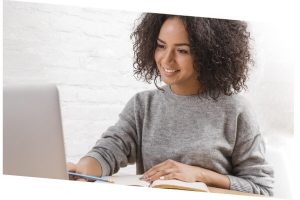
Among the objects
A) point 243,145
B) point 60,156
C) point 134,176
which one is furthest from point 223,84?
point 60,156

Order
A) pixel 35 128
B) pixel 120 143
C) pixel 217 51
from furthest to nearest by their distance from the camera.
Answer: pixel 120 143 < pixel 217 51 < pixel 35 128

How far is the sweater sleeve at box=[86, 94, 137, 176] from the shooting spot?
1608 mm

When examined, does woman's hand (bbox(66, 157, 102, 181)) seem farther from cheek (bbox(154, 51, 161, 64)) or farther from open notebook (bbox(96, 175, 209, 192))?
cheek (bbox(154, 51, 161, 64))

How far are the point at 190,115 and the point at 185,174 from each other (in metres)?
0.17

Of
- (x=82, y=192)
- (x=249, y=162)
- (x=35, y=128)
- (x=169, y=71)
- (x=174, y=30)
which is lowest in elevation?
(x=82, y=192)

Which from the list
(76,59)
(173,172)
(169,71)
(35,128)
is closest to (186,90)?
(169,71)

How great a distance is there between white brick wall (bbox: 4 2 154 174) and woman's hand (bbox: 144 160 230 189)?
199 millimetres

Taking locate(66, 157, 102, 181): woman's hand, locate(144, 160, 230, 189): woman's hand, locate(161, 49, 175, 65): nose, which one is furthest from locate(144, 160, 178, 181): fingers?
locate(161, 49, 175, 65): nose

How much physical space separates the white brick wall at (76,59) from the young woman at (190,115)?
4 cm

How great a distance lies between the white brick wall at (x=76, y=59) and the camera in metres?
1.63

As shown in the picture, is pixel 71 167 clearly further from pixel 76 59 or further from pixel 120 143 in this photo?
pixel 76 59

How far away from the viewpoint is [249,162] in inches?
60.2

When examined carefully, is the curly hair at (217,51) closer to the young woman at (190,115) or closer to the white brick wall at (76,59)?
the young woman at (190,115)

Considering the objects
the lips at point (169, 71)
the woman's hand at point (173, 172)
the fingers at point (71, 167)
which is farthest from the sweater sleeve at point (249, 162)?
the fingers at point (71, 167)
